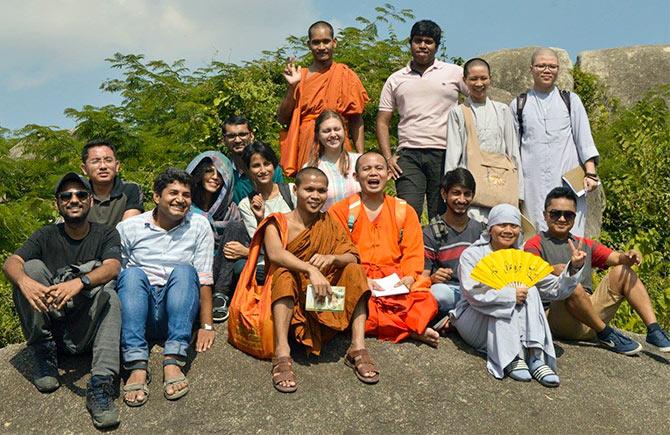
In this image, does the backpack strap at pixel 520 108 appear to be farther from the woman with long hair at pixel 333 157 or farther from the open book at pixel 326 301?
the open book at pixel 326 301

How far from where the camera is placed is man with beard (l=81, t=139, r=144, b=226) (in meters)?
5.86

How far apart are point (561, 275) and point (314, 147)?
232cm

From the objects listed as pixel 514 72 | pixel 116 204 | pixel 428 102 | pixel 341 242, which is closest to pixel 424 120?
pixel 428 102

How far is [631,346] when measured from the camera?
592cm

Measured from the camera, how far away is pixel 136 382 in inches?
189

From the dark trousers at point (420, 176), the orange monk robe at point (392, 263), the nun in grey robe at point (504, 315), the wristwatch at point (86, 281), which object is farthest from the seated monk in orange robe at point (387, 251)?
the wristwatch at point (86, 281)

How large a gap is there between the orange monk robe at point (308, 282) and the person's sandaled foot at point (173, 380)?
2.55 feet

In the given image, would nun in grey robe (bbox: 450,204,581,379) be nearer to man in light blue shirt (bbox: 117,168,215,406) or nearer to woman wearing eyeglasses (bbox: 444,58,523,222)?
woman wearing eyeglasses (bbox: 444,58,523,222)

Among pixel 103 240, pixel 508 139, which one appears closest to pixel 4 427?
pixel 103 240

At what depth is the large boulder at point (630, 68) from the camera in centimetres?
1525

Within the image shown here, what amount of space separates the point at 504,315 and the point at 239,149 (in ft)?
9.15

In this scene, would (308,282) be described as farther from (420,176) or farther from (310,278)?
(420,176)

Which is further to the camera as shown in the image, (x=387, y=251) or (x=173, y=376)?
(x=387, y=251)

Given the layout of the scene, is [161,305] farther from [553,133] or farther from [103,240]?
[553,133]
